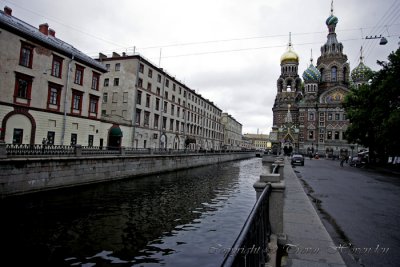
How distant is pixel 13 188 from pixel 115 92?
26297mm

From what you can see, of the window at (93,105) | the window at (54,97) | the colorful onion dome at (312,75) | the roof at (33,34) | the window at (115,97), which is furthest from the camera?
the colorful onion dome at (312,75)

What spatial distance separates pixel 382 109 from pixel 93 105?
110ft

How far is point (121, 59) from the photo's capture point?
125ft

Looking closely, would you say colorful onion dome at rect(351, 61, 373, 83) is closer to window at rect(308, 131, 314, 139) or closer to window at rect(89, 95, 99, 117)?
window at rect(308, 131, 314, 139)

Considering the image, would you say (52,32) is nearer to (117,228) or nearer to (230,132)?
(117,228)

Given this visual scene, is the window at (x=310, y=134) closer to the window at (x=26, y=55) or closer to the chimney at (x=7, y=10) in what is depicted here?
the window at (x=26, y=55)

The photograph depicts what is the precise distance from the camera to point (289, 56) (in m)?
94.2

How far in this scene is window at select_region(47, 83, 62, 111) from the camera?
23766 millimetres

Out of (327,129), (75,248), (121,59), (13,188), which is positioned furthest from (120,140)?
(327,129)

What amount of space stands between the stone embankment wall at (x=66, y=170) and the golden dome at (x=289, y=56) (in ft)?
268

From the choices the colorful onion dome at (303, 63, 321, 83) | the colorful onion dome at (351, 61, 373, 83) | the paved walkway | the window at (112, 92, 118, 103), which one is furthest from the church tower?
the paved walkway

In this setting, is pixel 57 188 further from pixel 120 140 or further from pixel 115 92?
pixel 115 92

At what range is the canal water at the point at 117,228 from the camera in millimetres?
7520

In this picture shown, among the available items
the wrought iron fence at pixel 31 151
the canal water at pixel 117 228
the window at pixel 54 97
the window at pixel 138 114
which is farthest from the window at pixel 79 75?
the canal water at pixel 117 228
